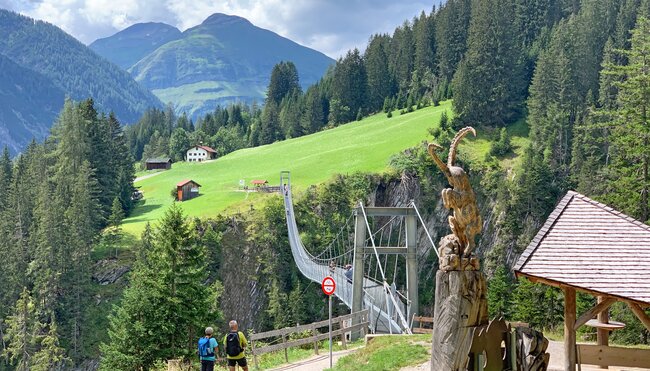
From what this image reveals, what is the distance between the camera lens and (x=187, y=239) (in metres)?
21.4

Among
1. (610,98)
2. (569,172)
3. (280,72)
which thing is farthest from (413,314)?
(280,72)

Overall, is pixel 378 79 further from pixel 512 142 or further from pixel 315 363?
pixel 315 363

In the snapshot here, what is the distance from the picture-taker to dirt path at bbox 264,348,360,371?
13.2 meters

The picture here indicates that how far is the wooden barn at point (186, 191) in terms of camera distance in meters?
53.0

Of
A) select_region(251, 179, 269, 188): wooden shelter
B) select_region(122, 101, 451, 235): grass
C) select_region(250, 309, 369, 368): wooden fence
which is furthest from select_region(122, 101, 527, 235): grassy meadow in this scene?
select_region(250, 309, 369, 368): wooden fence

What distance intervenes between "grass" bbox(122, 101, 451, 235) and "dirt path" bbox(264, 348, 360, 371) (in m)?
32.7

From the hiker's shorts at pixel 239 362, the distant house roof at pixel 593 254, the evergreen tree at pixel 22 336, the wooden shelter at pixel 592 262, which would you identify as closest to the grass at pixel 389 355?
the hiker's shorts at pixel 239 362

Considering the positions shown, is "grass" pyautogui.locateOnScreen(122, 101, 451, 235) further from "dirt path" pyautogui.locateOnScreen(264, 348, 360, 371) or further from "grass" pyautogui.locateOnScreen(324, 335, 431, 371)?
"grass" pyautogui.locateOnScreen(324, 335, 431, 371)

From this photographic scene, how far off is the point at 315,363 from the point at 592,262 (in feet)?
21.7

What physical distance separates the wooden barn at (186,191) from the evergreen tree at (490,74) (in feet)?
72.9

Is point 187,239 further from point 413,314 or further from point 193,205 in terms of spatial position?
point 193,205

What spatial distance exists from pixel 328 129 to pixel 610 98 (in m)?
30.7

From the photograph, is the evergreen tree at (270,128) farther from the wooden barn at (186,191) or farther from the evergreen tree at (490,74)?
the wooden barn at (186,191)

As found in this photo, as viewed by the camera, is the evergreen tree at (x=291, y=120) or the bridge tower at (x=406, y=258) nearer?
the bridge tower at (x=406, y=258)
